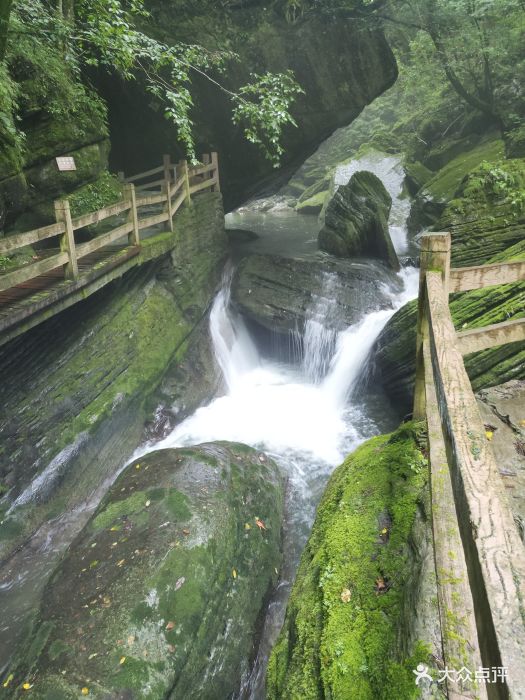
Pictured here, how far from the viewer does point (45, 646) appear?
12.5ft

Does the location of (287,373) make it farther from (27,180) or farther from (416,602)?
(416,602)

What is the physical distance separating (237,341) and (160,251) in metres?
3.45

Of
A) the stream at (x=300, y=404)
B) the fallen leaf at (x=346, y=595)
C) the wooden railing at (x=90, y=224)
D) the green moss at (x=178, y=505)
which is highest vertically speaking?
the wooden railing at (x=90, y=224)

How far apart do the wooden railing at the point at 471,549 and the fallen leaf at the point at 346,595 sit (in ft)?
3.46

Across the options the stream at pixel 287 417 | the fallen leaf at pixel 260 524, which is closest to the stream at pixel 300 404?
the stream at pixel 287 417

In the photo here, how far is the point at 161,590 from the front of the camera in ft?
13.6

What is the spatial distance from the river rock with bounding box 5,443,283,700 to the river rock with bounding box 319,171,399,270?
9.57 meters

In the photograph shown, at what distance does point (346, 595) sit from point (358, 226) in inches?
488

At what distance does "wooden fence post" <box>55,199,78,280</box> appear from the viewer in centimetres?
592

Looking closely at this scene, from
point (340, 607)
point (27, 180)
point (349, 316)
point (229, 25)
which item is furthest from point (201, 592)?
point (229, 25)

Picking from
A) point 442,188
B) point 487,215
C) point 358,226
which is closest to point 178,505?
point 487,215

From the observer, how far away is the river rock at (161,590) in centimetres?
364

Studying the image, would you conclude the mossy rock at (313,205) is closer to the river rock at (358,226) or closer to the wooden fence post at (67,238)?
the river rock at (358,226)

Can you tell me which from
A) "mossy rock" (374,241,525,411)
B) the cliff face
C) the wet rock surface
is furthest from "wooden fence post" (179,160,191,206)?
the wet rock surface
